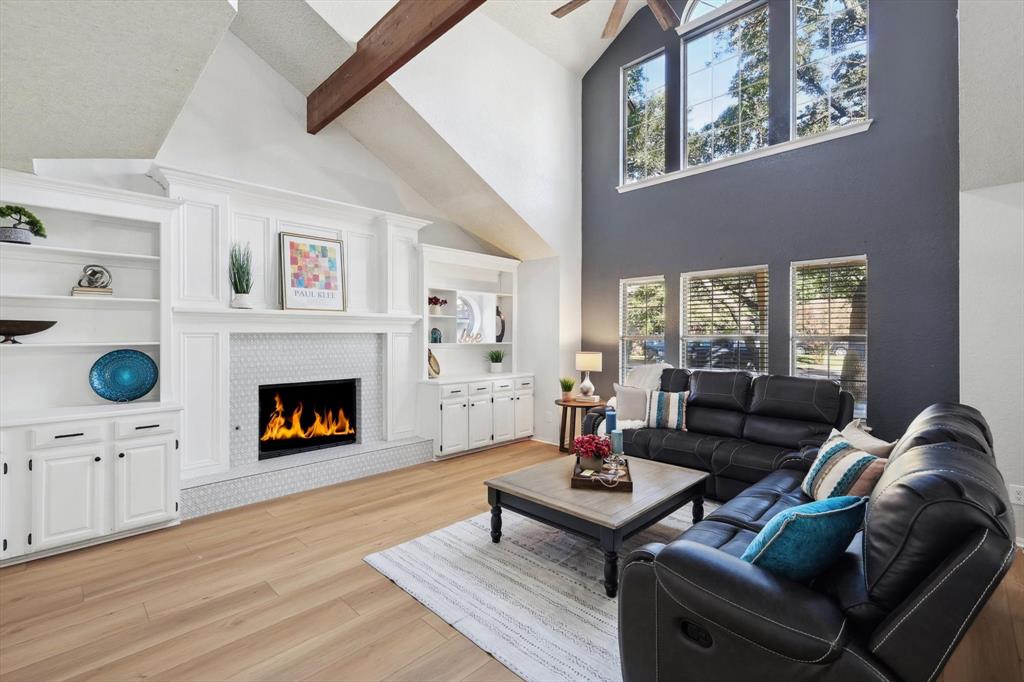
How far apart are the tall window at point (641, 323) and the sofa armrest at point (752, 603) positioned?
4057 mm

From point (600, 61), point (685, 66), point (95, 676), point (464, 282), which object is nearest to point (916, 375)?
point (685, 66)

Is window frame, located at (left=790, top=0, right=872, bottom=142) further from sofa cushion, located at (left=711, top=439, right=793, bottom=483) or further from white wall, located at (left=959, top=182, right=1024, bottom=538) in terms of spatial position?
sofa cushion, located at (left=711, top=439, right=793, bottom=483)

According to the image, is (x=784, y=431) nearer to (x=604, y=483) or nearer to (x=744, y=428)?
(x=744, y=428)

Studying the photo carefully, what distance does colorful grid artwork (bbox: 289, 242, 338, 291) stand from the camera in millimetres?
4375

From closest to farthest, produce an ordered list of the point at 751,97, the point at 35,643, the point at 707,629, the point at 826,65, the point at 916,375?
the point at 707,629 < the point at 35,643 < the point at 916,375 < the point at 826,65 < the point at 751,97

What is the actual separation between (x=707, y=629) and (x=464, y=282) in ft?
16.1

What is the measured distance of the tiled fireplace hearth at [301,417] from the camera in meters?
3.82

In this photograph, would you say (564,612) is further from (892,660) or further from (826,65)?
(826,65)

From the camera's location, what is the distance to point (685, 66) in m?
5.32

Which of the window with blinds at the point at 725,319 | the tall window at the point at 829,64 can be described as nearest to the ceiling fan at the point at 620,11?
the tall window at the point at 829,64

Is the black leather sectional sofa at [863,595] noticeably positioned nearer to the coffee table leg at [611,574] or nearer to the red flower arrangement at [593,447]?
the coffee table leg at [611,574]

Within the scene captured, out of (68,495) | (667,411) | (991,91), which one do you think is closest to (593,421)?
(667,411)

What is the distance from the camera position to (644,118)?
5.68 m

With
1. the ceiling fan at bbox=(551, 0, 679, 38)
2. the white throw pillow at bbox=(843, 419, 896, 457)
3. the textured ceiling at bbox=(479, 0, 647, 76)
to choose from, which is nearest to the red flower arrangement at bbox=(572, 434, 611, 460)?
the white throw pillow at bbox=(843, 419, 896, 457)
